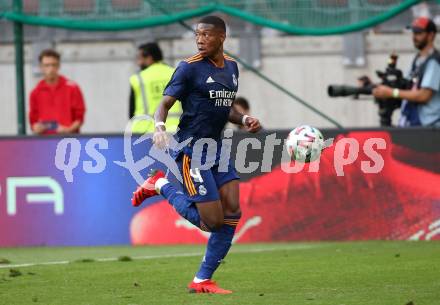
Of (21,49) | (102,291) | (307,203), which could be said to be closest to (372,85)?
(307,203)

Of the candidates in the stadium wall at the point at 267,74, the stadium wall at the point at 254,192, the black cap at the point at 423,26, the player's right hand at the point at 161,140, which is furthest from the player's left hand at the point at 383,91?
the stadium wall at the point at 267,74

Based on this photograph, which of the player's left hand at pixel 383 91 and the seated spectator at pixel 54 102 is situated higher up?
the player's left hand at pixel 383 91

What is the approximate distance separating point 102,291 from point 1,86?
16.7 meters

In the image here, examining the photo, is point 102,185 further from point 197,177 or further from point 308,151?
point 197,177

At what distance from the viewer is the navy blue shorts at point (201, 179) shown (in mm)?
9781

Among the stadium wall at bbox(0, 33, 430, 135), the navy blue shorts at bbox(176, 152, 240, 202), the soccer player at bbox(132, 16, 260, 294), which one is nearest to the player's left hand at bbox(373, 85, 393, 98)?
the soccer player at bbox(132, 16, 260, 294)

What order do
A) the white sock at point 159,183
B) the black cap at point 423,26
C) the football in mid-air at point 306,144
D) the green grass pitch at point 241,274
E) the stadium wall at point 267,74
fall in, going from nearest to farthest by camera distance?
the green grass pitch at point 241,274, the white sock at point 159,183, the football in mid-air at point 306,144, the black cap at point 423,26, the stadium wall at point 267,74

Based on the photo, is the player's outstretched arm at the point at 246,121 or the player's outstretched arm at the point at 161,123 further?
the player's outstretched arm at the point at 246,121

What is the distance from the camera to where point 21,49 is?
625 inches

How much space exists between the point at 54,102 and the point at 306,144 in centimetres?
462

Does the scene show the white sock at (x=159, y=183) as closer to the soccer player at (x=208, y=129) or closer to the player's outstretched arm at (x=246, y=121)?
the soccer player at (x=208, y=129)

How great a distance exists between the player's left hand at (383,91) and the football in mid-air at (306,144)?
2525 mm

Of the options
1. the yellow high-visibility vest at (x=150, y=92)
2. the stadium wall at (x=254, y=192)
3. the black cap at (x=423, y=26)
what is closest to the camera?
the black cap at (x=423, y=26)

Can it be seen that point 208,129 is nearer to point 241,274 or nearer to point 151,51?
point 241,274
